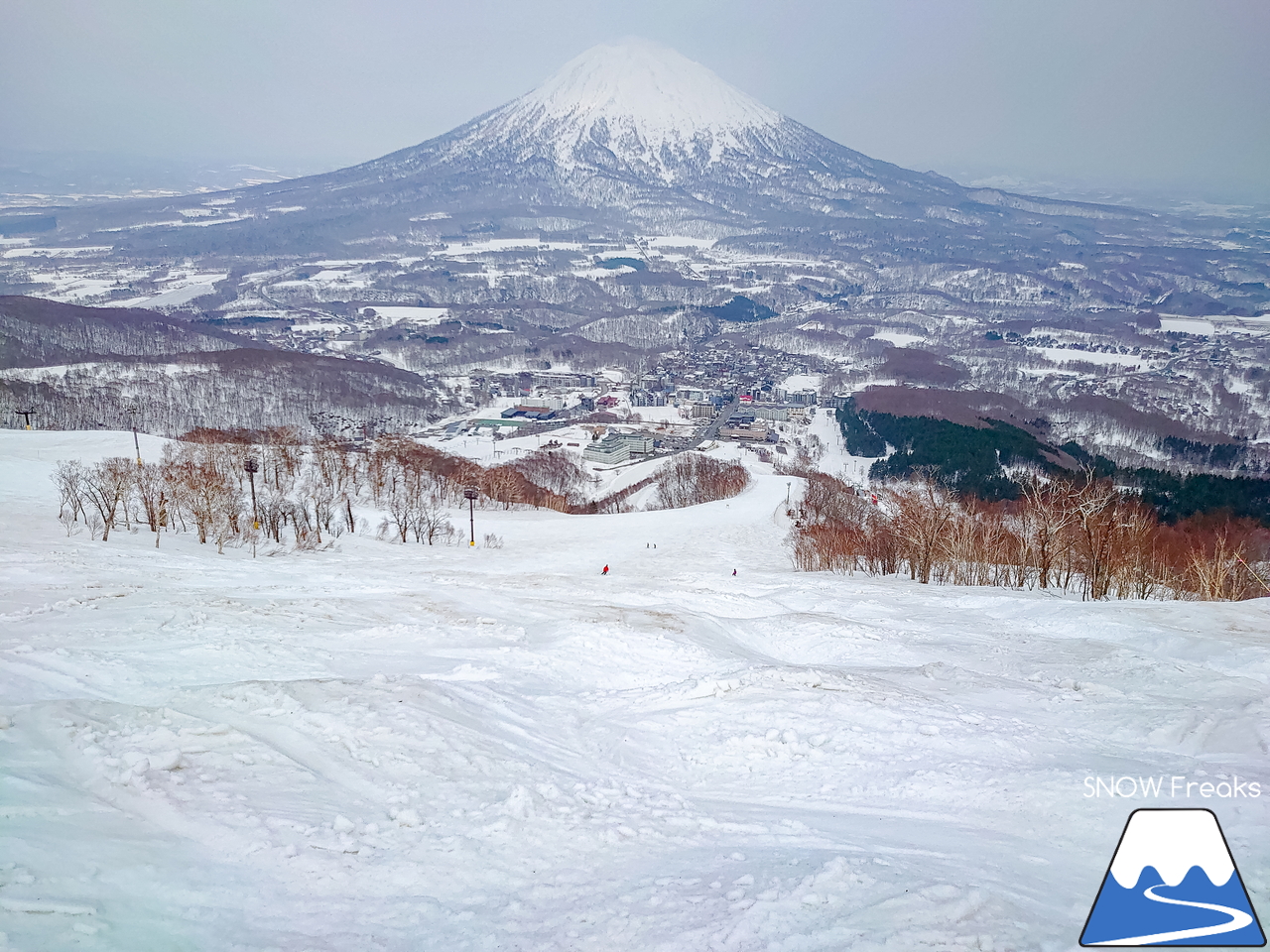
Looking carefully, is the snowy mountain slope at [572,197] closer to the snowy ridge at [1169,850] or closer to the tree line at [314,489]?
the tree line at [314,489]

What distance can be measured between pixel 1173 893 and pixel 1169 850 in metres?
0.18

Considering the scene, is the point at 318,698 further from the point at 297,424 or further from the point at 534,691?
the point at 297,424

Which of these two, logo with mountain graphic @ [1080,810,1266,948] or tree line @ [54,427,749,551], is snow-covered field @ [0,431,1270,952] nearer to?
logo with mountain graphic @ [1080,810,1266,948]

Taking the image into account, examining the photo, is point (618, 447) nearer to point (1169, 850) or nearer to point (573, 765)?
point (573, 765)

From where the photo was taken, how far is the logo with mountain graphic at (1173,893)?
10.8ft

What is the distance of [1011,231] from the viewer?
171 metres

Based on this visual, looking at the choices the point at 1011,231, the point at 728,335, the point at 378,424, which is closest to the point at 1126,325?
the point at 728,335

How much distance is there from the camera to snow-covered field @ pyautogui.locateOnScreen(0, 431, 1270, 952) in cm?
375

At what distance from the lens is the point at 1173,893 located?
3.32 metres

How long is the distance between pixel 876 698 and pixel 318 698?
15.8 ft

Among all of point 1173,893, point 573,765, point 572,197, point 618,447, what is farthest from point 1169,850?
point 572,197

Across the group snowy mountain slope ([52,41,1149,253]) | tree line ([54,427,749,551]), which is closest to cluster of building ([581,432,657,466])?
tree line ([54,427,749,551])

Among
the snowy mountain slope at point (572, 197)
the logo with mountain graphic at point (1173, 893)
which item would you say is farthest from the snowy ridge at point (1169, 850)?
the snowy mountain slope at point (572, 197)

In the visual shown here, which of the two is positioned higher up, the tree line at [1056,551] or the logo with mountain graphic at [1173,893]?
the logo with mountain graphic at [1173,893]
